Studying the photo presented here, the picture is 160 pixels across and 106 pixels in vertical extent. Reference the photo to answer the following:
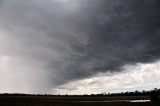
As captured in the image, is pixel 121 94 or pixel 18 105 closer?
pixel 18 105

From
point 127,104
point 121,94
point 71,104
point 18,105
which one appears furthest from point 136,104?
point 121,94

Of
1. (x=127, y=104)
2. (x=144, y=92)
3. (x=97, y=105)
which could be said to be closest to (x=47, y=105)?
(x=97, y=105)

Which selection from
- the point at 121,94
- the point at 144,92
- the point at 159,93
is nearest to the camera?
the point at 159,93

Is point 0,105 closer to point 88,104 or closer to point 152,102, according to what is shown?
point 88,104

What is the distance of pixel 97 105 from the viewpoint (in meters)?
36.1

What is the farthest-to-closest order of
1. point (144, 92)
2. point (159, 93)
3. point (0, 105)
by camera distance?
1. point (144, 92)
2. point (159, 93)
3. point (0, 105)

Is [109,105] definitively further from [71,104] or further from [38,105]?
[38,105]

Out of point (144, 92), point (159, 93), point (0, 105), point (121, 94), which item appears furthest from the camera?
point (121, 94)

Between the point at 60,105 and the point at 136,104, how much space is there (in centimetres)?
892

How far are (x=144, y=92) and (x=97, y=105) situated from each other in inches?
626

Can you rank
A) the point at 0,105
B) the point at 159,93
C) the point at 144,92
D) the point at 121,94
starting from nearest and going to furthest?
the point at 0,105, the point at 159,93, the point at 144,92, the point at 121,94

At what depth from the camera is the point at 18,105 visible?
34.8 metres

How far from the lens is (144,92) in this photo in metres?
49.6

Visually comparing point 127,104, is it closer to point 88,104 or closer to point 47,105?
point 88,104
